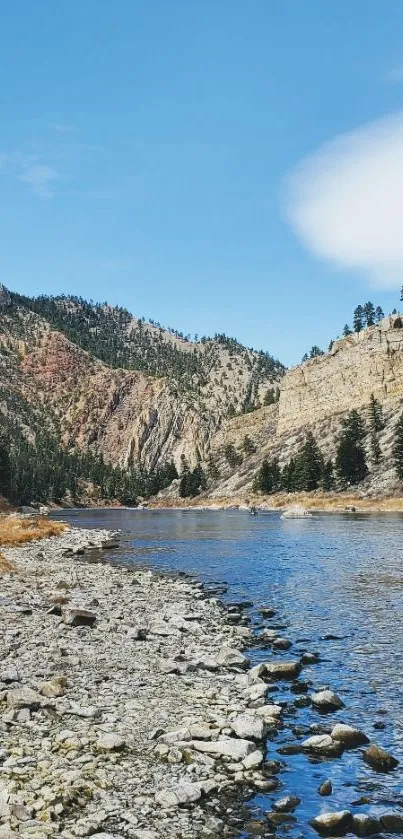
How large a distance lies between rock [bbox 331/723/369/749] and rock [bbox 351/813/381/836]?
291 cm

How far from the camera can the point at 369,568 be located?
1435 inches

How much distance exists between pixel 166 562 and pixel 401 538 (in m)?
20.4

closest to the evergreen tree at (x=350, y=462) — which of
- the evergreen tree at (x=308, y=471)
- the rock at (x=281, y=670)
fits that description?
the evergreen tree at (x=308, y=471)

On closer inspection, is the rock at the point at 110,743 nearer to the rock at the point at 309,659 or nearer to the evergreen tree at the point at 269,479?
the rock at the point at 309,659

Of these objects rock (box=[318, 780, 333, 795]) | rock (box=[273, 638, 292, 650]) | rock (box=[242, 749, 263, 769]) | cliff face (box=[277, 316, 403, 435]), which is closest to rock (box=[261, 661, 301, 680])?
rock (box=[273, 638, 292, 650])

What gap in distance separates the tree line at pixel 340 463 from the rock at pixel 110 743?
107m

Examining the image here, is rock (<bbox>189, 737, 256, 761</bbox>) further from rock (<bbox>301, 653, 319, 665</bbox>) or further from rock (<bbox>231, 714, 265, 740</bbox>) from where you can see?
rock (<bbox>301, 653, 319, 665</bbox>)

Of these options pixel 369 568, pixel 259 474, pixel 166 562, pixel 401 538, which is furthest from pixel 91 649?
pixel 259 474

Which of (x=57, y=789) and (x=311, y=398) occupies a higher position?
(x=311, y=398)

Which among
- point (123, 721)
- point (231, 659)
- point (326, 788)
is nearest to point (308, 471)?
point (231, 659)

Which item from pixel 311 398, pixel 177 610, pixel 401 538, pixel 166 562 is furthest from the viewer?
pixel 311 398

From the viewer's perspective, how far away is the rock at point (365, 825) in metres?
9.19

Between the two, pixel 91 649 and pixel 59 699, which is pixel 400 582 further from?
pixel 59 699

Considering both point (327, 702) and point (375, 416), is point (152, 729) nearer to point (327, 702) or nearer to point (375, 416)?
point (327, 702)
